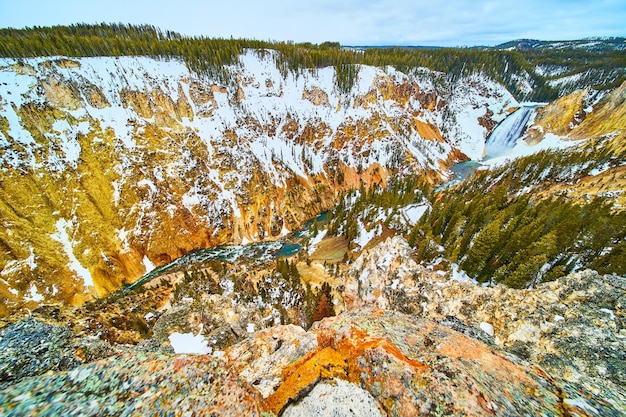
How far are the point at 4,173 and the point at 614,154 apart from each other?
149975 mm

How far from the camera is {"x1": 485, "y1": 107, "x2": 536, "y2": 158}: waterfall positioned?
469ft

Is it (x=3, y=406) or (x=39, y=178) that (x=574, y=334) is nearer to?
(x=3, y=406)

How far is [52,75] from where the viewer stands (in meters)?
72.8

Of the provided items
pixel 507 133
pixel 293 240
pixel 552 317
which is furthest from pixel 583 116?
pixel 552 317

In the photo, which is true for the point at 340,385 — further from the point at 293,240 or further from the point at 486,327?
the point at 293,240

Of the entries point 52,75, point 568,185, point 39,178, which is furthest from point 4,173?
point 568,185

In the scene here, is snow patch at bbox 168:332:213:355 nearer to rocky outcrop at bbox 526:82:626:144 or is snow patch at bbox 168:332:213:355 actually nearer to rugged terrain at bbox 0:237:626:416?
rugged terrain at bbox 0:237:626:416

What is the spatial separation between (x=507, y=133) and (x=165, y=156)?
7002 inches

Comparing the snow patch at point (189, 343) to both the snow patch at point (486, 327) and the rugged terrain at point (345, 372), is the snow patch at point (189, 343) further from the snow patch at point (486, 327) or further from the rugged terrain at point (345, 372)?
the snow patch at point (486, 327)

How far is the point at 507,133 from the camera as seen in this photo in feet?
482

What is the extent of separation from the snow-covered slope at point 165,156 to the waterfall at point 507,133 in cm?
2321

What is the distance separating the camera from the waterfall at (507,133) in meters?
143

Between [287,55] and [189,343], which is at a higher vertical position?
[287,55]

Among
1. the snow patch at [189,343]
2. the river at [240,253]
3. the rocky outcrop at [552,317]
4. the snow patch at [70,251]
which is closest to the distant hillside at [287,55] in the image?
the snow patch at [70,251]
